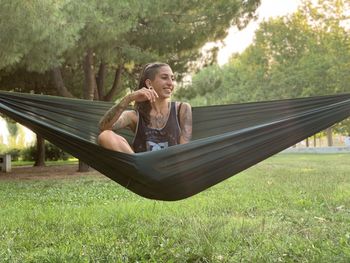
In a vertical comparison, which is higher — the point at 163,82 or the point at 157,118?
the point at 163,82

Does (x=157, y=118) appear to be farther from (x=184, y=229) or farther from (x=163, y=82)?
(x=184, y=229)

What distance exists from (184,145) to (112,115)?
46cm

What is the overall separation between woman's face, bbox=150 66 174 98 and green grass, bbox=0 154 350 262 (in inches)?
33.1

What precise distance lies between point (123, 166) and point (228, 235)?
1.06 meters

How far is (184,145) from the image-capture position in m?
2.05

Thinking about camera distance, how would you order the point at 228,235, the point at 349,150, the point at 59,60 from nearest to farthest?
the point at 228,235 < the point at 59,60 < the point at 349,150

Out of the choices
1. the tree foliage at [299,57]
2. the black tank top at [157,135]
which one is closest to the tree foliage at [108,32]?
the black tank top at [157,135]

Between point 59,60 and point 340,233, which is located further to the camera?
point 59,60

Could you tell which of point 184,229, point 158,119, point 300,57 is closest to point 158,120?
point 158,119

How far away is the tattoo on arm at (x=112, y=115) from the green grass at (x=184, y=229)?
67 centimetres

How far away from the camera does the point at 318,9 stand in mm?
19516

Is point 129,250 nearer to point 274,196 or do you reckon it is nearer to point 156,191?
point 156,191

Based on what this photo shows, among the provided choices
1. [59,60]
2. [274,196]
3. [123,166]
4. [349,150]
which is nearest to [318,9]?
[349,150]

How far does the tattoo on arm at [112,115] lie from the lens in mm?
2281
